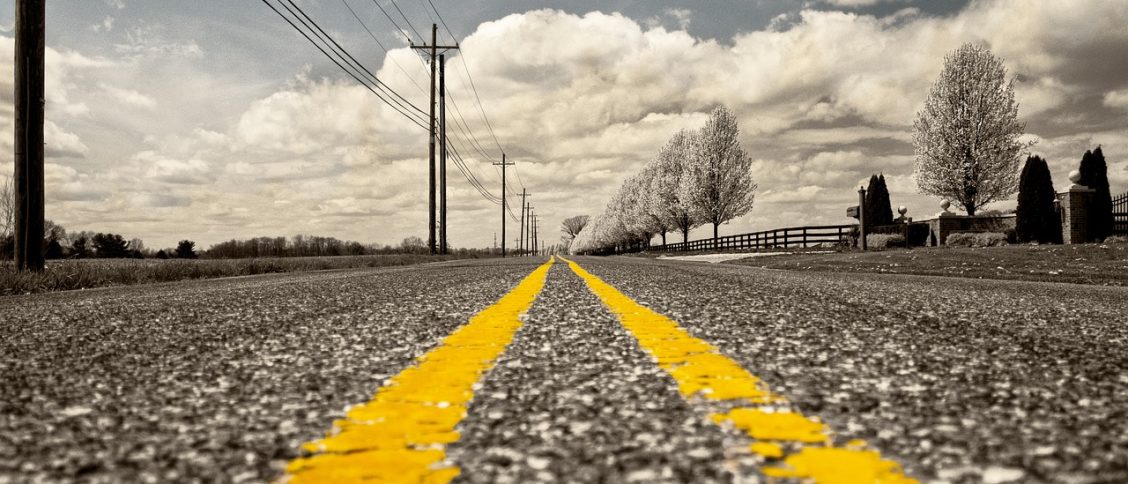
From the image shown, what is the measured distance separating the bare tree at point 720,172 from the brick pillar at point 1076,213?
2330cm

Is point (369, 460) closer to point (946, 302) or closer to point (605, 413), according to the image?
point (605, 413)

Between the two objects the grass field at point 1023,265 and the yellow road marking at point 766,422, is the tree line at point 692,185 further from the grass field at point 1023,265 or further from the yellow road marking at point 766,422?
the yellow road marking at point 766,422

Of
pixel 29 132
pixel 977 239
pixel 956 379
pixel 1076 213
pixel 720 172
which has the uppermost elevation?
pixel 720 172

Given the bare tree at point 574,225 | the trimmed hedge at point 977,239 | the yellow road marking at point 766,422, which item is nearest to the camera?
the yellow road marking at point 766,422

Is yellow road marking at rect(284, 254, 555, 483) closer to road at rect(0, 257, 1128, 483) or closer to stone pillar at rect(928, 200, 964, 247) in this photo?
road at rect(0, 257, 1128, 483)

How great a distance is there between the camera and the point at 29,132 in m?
8.77

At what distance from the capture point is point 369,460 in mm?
1079

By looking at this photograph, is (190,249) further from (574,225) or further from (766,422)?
(574,225)

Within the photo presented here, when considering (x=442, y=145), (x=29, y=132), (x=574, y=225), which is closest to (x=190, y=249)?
(x=442, y=145)

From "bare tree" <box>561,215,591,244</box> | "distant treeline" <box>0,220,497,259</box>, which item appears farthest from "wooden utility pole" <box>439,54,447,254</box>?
"bare tree" <box>561,215,591,244</box>

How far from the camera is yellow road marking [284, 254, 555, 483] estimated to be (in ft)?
3.36

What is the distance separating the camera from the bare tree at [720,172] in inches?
1726

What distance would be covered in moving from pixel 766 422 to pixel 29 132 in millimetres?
10613

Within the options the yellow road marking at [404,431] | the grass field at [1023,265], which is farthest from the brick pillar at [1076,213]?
the yellow road marking at [404,431]
